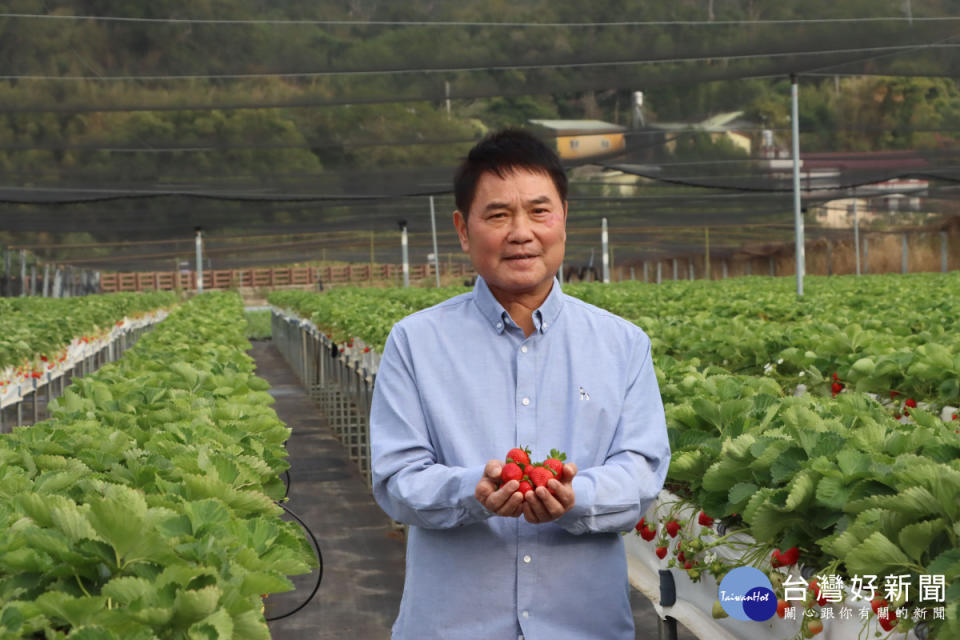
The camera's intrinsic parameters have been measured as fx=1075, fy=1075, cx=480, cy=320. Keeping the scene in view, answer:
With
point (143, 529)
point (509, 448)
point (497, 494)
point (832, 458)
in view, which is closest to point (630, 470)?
point (509, 448)

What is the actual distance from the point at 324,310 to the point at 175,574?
13676mm

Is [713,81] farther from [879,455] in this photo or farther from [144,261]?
[144,261]

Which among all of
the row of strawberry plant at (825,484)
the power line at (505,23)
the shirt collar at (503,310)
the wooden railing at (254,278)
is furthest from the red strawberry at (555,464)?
the wooden railing at (254,278)

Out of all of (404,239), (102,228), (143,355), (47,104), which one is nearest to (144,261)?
(102,228)

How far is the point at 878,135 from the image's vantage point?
21438mm

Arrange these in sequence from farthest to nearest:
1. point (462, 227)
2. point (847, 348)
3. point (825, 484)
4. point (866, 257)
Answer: point (866, 257) < point (847, 348) < point (825, 484) < point (462, 227)

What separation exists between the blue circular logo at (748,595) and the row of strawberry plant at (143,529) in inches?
36.3

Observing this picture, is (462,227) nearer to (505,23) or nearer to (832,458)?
(832,458)

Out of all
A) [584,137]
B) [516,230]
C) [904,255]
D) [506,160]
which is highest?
[584,137]

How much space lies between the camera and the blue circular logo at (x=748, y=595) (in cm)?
232

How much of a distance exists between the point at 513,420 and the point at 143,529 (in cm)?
73

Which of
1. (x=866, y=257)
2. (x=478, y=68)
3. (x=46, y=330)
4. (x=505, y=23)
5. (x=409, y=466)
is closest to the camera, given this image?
(x=409, y=466)

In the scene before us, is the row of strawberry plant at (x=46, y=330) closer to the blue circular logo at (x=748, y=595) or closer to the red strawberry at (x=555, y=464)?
the blue circular logo at (x=748, y=595)

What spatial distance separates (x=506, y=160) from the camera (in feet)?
7.14
